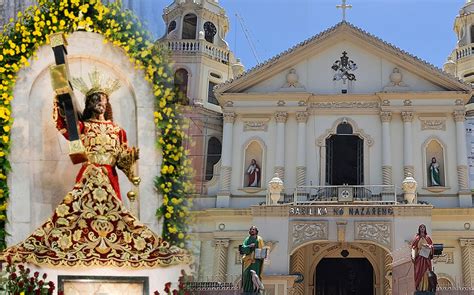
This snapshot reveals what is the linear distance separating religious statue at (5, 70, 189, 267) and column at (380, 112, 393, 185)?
15110 mm

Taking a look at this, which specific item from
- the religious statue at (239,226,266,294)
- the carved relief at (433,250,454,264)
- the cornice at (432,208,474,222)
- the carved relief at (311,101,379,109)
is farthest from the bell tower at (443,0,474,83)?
the religious statue at (239,226,266,294)

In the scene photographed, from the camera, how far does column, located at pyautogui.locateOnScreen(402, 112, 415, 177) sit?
24281 mm

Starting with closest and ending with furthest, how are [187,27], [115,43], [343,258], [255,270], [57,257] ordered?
1. [57,257]
2. [115,43]
3. [255,270]
4. [343,258]
5. [187,27]

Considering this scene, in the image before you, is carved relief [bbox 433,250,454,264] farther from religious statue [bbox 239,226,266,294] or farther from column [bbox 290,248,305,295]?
religious statue [bbox 239,226,266,294]

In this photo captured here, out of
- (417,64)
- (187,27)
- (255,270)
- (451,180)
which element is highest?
(187,27)

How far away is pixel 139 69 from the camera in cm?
1149

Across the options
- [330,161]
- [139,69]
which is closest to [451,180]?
[330,161]

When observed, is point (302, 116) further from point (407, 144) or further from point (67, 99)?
point (67, 99)

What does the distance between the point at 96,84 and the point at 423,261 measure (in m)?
7.30

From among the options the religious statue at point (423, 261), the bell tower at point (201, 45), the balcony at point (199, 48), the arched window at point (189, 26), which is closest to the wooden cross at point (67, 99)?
the religious statue at point (423, 261)

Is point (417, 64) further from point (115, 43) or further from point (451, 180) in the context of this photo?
point (115, 43)

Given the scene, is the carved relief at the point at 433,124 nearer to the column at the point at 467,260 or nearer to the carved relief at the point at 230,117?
the column at the point at 467,260

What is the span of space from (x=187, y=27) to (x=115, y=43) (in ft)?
63.2

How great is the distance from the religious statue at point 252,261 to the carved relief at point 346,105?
1267cm
